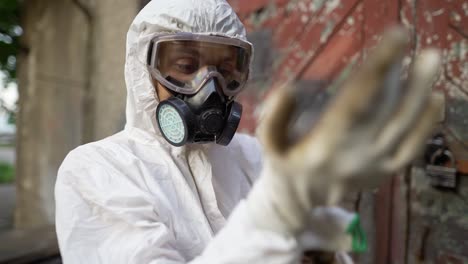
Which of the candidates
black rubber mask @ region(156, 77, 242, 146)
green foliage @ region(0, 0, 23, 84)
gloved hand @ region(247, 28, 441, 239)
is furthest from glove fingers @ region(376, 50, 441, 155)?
green foliage @ region(0, 0, 23, 84)

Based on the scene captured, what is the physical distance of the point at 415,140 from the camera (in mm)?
553

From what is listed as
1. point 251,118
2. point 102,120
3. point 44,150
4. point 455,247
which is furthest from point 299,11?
point 44,150

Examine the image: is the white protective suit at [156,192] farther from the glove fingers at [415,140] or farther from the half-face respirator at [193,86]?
the glove fingers at [415,140]

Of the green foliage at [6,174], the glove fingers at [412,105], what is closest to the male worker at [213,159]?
the glove fingers at [412,105]

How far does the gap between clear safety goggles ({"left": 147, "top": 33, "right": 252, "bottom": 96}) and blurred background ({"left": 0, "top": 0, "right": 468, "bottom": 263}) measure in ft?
4.10

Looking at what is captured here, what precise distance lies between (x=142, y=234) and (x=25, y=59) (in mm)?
3387

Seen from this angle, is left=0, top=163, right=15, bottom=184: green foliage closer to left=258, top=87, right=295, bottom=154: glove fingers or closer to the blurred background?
the blurred background

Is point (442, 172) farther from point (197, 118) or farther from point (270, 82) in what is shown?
point (197, 118)

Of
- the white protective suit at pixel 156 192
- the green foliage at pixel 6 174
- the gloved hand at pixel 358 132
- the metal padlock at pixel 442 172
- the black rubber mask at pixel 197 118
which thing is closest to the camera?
the gloved hand at pixel 358 132

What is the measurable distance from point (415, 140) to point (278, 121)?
211 millimetres

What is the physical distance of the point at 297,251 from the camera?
63cm

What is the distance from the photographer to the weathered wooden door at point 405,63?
6.22ft

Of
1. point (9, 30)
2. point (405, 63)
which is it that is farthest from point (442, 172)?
point (9, 30)

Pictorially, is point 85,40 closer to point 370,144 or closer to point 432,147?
point 432,147
